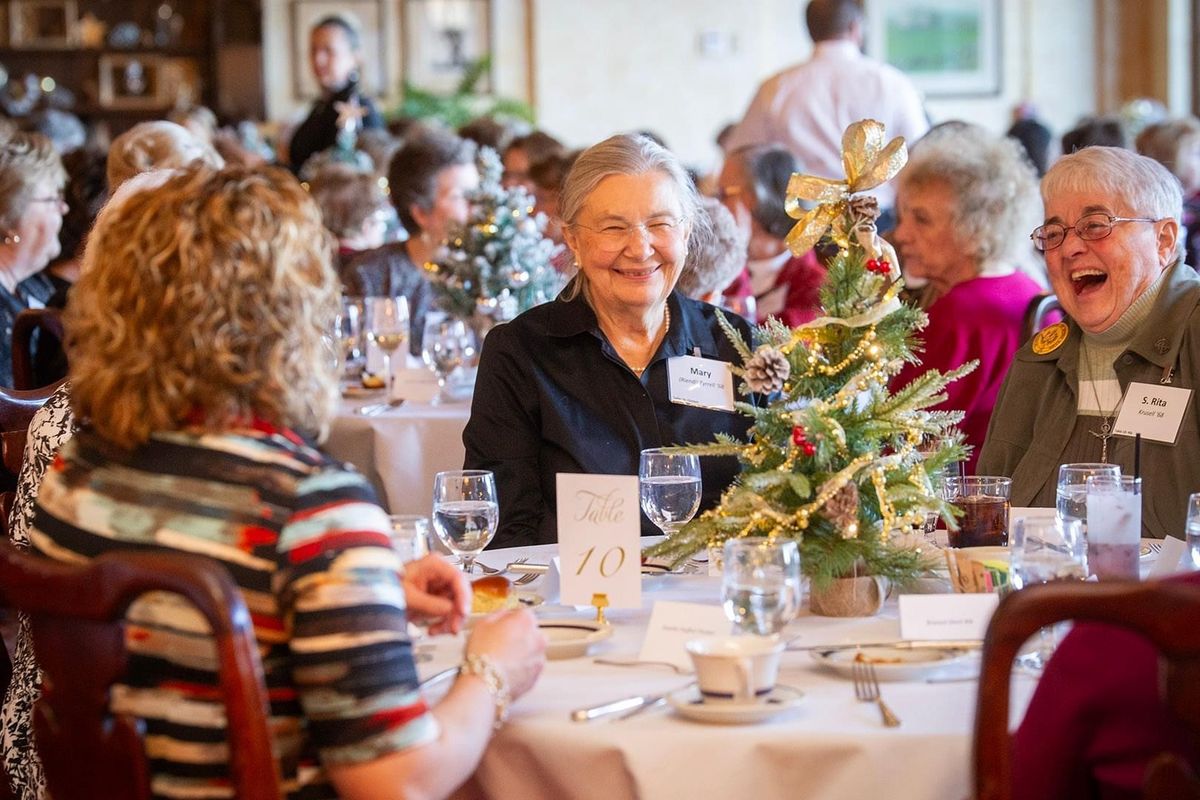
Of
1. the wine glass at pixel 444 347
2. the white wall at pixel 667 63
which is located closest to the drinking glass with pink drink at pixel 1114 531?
the wine glass at pixel 444 347

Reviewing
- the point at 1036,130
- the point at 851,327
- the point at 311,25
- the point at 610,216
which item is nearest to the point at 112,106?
A: the point at 311,25

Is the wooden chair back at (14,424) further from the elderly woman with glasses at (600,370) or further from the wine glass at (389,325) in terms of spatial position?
the wine glass at (389,325)

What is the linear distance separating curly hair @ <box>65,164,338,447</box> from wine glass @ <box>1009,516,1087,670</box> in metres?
0.91

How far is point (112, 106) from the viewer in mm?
13641

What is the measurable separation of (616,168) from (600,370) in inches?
15.8

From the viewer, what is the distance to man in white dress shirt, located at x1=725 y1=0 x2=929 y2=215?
6961mm

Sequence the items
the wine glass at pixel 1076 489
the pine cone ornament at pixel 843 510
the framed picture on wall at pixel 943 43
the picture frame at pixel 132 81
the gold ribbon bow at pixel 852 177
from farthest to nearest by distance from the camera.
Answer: the picture frame at pixel 132 81 → the framed picture on wall at pixel 943 43 → the wine glass at pixel 1076 489 → the gold ribbon bow at pixel 852 177 → the pine cone ornament at pixel 843 510

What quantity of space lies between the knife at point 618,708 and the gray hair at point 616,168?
1.52 meters

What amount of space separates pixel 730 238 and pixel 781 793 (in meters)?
2.85

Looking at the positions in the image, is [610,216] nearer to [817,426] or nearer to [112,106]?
[817,426]

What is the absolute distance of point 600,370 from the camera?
3.12 metres

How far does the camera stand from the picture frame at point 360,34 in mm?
13336

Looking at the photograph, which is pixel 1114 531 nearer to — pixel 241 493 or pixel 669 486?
pixel 669 486

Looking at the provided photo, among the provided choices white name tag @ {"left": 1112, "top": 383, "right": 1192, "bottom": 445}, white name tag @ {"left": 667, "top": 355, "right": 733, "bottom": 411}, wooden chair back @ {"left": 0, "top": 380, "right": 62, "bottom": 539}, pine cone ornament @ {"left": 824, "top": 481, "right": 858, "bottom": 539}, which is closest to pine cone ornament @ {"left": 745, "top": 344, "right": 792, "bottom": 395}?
pine cone ornament @ {"left": 824, "top": 481, "right": 858, "bottom": 539}
